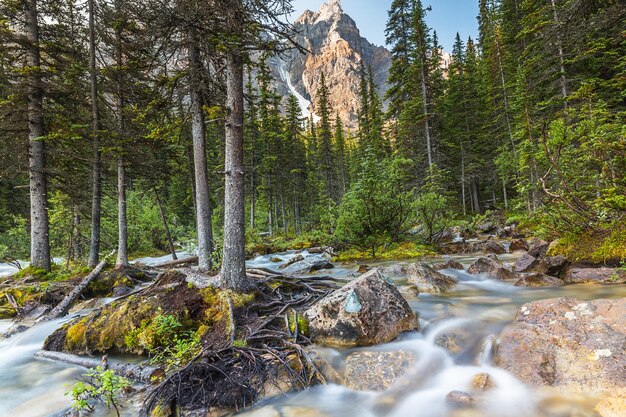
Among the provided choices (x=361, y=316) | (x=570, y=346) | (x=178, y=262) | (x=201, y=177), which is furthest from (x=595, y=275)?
(x=178, y=262)

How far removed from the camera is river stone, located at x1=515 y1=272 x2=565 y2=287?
23.3 ft

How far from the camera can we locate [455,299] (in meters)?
6.75

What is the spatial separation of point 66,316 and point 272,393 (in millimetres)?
6817

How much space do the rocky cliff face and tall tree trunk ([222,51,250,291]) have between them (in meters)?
152

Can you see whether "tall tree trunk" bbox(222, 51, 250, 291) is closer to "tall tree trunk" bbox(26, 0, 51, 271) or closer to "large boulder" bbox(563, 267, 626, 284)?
"large boulder" bbox(563, 267, 626, 284)

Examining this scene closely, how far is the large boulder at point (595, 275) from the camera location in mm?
6449

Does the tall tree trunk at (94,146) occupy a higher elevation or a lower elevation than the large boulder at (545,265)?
higher

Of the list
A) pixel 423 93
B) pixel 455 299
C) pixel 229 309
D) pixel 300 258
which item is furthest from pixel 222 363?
pixel 423 93

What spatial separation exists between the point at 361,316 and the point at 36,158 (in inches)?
536

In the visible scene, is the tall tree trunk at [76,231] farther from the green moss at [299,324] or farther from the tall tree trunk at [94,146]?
the green moss at [299,324]

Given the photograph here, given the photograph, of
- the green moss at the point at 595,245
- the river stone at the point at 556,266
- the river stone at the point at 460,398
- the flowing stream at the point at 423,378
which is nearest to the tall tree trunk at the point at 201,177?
the flowing stream at the point at 423,378

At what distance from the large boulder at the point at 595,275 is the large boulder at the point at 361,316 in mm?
4606

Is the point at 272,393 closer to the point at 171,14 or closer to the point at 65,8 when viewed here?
the point at 171,14

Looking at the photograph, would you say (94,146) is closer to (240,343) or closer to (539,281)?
(240,343)
